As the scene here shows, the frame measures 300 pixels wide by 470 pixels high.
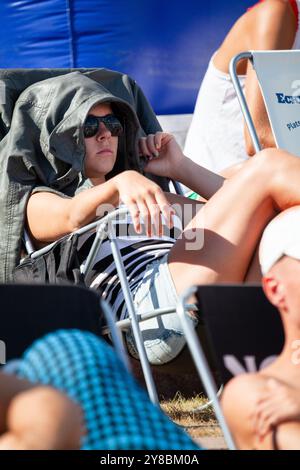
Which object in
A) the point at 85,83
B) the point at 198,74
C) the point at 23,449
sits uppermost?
the point at 23,449

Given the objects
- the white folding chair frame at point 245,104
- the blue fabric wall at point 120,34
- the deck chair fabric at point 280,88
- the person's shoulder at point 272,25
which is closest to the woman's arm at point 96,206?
the white folding chair frame at point 245,104

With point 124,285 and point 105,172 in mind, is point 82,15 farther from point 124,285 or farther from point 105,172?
point 124,285

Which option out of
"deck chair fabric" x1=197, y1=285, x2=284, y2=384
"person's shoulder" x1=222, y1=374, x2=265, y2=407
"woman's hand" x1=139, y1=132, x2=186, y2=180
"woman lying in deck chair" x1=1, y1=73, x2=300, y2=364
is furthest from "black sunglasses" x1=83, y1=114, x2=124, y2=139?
"person's shoulder" x1=222, y1=374, x2=265, y2=407

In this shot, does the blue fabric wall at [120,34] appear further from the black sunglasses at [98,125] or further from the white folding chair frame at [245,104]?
the black sunglasses at [98,125]

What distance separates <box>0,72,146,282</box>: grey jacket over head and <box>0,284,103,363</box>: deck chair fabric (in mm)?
1412

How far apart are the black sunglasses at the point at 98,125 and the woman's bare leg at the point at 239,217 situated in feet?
2.19

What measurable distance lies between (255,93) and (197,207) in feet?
2.40

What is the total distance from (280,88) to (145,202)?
4.87ft

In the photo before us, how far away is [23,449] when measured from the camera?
139 cm

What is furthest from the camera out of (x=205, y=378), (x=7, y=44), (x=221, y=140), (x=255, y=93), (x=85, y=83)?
(x=7, y=44)

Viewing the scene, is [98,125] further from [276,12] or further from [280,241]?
[280,241]

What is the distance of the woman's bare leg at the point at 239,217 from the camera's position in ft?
8.63

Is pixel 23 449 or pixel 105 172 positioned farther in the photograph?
pixel 105 172
